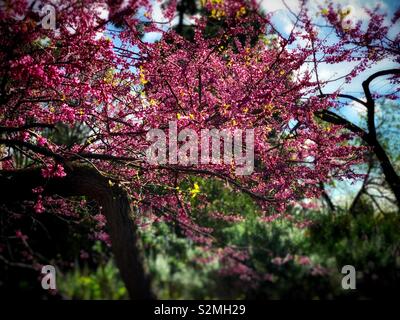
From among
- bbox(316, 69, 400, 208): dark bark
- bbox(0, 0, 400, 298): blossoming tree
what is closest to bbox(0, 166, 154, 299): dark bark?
bbox(0, 0, 400, 298): blossoming tree

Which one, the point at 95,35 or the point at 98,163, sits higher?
the point at 95,35

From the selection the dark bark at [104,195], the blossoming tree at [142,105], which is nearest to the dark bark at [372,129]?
the blossoming tree at [142,105]

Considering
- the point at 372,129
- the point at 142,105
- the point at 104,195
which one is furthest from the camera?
the point at 372,129

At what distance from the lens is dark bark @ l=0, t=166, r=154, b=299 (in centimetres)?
407

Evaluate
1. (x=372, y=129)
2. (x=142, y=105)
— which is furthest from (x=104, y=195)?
(x=372, y=129)

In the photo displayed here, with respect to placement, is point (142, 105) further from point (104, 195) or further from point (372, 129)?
point (372, 129)

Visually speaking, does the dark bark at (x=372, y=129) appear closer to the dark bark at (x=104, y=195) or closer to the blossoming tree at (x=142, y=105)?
the blossoming tree at (x=142, y=105)

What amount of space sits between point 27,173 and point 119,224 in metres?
1.77

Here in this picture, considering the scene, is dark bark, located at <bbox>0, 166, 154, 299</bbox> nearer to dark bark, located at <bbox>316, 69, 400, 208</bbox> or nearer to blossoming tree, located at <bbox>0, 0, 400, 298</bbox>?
blossoming tree, located at <bbox>0, 0, 400, 298</bbox>

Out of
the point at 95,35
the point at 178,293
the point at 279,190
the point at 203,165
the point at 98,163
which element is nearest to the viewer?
the point at 178,293

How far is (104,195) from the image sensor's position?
4.97m
